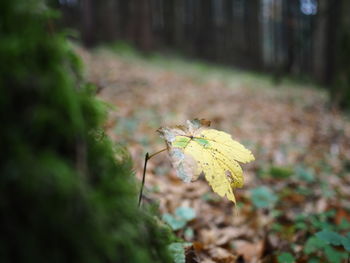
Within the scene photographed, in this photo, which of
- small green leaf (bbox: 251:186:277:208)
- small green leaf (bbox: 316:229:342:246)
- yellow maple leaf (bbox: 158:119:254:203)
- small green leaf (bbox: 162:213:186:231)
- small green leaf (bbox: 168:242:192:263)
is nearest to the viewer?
yellow maple leaf (bbox: 158:119:254:203)

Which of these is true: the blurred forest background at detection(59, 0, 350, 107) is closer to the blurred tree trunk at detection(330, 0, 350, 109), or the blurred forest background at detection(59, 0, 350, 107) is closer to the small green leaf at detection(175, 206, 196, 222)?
the blurred tree trunk at detection(330, 0, 350, 109)

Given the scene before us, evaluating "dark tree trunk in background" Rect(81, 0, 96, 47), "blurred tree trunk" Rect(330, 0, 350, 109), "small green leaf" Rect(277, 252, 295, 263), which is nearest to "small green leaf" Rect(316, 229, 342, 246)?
"small green leaf" Rect(277, 252, 295, 263)

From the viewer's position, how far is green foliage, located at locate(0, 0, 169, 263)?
0.49 meters

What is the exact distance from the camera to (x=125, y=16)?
11.3 metres

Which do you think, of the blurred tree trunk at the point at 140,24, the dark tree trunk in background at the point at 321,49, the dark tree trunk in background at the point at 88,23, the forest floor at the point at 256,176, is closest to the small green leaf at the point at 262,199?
the forest floor at the point at 256,176

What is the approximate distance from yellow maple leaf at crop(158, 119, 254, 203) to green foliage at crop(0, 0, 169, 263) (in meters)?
0.30

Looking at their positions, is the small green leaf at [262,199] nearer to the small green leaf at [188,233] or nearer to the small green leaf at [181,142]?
the small green leaf at [188,233]

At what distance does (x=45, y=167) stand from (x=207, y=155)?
577 millimetres

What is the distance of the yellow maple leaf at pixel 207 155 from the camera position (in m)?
0.87

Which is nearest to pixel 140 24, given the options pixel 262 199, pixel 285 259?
pixel 262 199

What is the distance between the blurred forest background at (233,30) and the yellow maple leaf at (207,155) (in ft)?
15.8

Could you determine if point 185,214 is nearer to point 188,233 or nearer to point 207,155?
point 188,233

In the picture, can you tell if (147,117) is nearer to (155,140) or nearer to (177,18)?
(155,140)

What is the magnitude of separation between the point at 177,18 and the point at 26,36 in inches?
636
